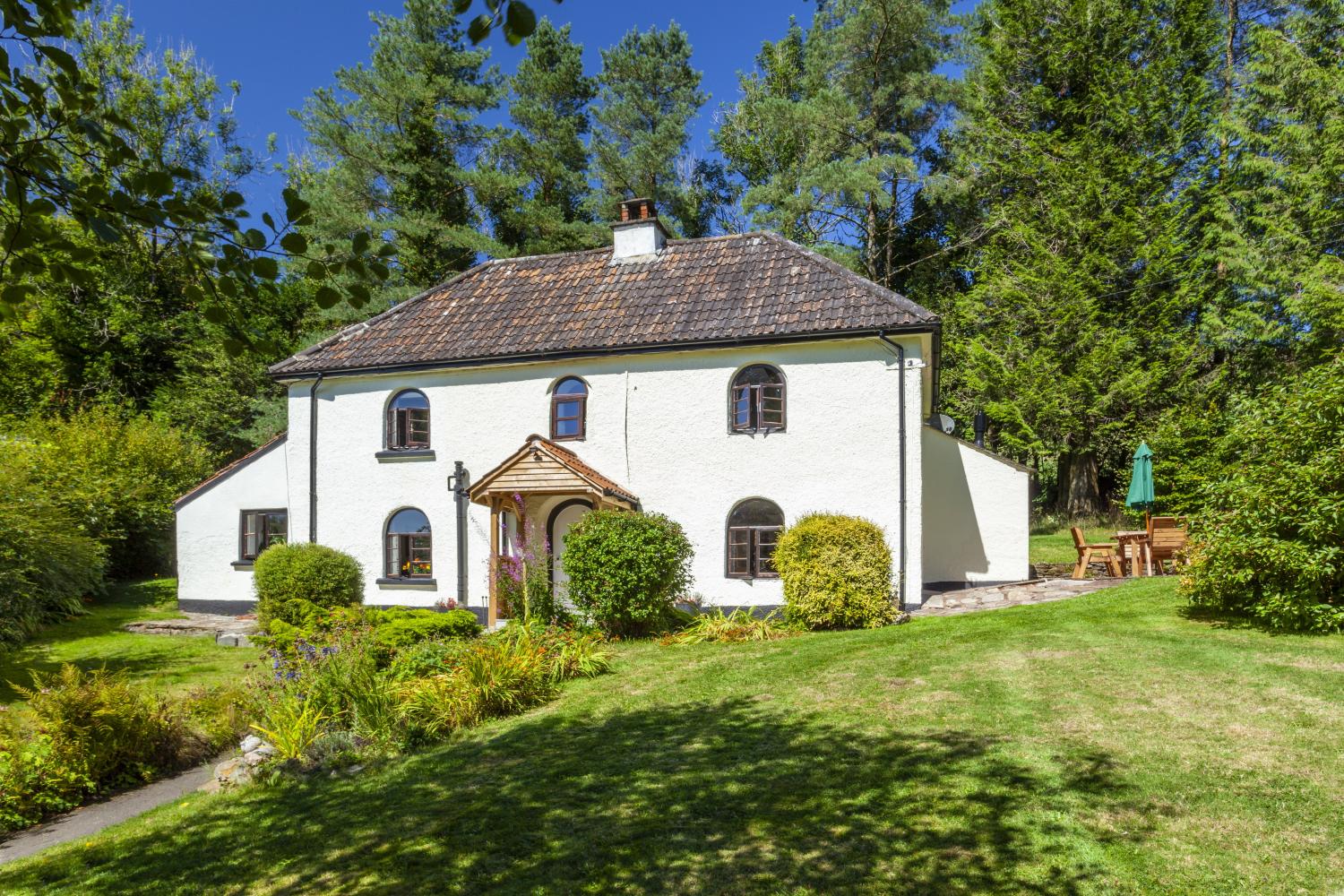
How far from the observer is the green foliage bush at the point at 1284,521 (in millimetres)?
9398

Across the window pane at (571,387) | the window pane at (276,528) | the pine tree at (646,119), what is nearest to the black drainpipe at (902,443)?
the window pane at (571,387)

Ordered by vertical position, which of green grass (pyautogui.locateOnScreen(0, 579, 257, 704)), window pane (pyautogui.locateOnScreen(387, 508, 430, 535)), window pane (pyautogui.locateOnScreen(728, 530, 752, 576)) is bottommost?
green grass (pyautogui.locateOnScreen(0, 579, 257, 704))

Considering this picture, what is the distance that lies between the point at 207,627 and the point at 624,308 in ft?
35.6

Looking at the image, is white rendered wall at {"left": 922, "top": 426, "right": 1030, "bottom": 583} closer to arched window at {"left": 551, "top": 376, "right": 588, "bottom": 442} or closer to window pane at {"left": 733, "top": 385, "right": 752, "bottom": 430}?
window pane at {"left": 733, "top": 385, "right": 752, "bottom": 430}

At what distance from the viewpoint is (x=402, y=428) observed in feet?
58.0

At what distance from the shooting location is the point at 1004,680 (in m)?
8.26

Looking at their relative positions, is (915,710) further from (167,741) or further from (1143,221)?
(1143,221)

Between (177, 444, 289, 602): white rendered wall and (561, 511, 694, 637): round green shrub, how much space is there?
8.98 m

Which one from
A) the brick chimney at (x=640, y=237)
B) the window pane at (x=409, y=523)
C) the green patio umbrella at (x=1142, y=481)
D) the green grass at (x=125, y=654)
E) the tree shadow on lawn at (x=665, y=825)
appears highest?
the brick chimney at (x=640, y=237)

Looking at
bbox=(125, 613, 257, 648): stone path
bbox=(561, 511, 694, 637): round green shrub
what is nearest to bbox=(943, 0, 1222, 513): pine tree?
bbox=(561, 511, 694, 637): round green shrub

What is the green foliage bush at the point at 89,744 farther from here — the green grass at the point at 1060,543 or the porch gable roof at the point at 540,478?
the green grass at the point at 1060,543

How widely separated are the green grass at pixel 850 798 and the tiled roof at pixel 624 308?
799 centimetres

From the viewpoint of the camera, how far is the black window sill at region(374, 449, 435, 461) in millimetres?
17273

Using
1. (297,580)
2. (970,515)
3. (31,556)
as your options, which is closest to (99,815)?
(31,556)
